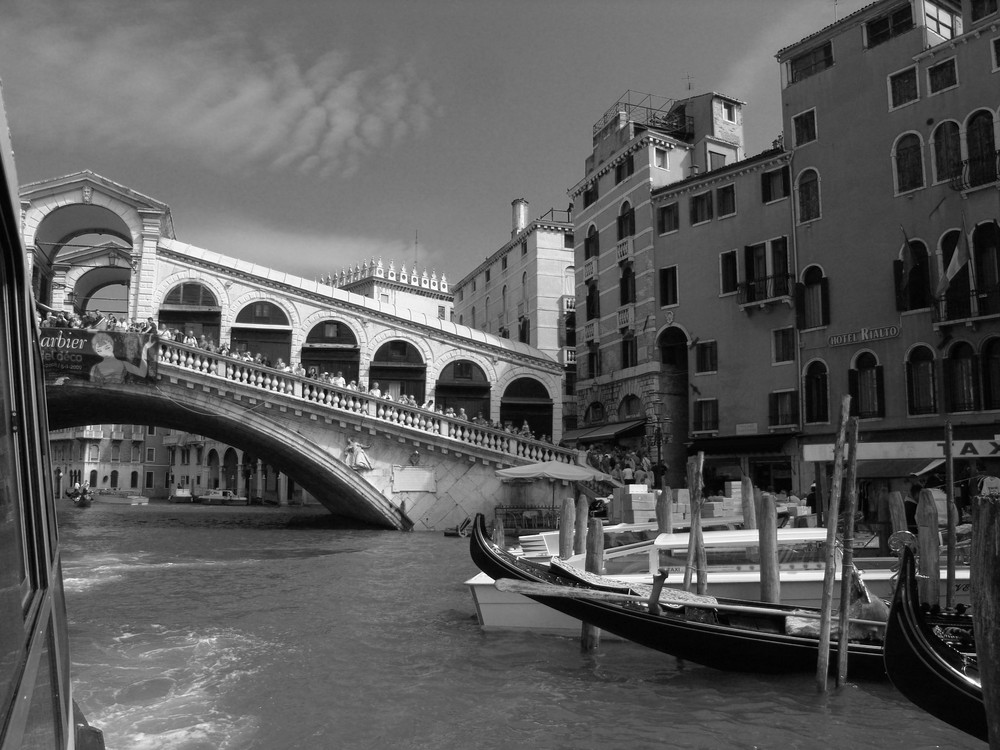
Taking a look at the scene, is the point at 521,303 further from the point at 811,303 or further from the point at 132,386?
the point at 132,386

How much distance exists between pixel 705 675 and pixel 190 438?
154ft

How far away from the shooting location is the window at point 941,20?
17375 mm

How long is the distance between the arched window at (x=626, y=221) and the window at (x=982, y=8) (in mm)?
9325

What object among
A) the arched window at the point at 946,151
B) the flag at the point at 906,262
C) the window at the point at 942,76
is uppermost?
the window at the point at 942,76

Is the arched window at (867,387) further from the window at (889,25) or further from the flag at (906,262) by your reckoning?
the window at (889,25)

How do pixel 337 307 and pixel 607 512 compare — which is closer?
pixel 607 512

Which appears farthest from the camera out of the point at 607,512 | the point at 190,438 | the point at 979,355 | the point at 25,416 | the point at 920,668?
the point at 190,438

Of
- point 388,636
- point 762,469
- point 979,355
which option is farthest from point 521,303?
point 388,636

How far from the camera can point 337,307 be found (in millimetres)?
23109

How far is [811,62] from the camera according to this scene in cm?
1947

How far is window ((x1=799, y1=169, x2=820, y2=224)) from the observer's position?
19.1 m

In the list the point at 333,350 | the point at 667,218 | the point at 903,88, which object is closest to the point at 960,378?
the point at 903,88

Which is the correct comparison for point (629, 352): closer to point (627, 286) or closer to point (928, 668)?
point (627, 286)

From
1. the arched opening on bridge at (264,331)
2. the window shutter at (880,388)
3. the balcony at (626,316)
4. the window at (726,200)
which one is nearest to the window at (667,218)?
the window at (726,200)
